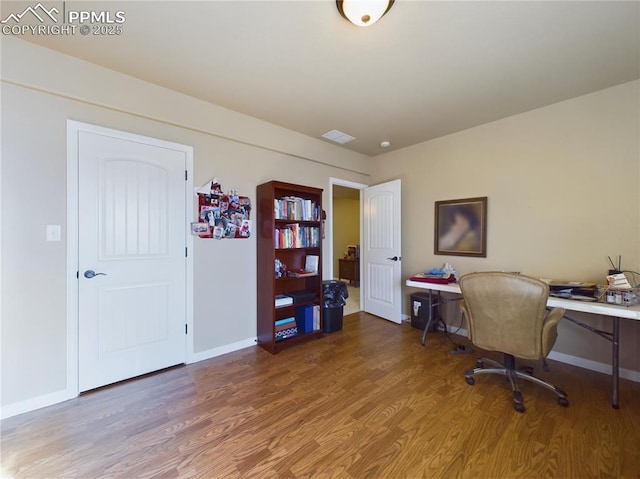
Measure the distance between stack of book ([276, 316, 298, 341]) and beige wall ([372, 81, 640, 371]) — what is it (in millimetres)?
2058

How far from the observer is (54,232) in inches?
77.9

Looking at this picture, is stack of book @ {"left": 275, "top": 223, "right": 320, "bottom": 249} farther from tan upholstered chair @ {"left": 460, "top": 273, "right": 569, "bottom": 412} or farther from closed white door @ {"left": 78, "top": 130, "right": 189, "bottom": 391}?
tan upholstered chair @ {"left": 460, "top": 273, "right": 569, "bottom": 412}

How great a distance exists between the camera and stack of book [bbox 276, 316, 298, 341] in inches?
117

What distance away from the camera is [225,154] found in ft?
9.31

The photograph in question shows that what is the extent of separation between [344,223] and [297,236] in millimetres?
4439

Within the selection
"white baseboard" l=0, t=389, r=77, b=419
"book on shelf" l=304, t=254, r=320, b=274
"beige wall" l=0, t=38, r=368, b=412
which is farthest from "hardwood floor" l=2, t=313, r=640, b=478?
"book on shelf" l=304, t=254, r=320, b=274

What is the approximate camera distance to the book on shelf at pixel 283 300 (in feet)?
9.70

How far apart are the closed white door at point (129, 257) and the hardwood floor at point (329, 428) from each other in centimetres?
26

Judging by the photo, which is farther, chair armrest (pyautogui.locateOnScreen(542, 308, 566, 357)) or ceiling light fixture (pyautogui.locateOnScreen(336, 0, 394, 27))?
chair armrest (pyautogui.locateOnScreen(542, 308, 566, 357))

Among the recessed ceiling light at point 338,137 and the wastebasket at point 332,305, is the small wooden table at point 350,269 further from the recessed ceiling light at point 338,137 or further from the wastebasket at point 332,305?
the recessed ceiling light at point 338,137

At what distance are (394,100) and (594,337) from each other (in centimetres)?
295

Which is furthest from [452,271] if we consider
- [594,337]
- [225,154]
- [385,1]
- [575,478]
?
[225,154]

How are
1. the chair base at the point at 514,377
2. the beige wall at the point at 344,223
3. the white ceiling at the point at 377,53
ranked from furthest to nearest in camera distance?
1. the beige wall at the point at 344,223
2. the chair base at the point at 514,377
3. the white ceiling at the point at 377,53

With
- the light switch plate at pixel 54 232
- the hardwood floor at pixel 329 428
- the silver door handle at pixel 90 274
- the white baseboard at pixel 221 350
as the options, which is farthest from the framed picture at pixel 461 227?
the light switch plate at pixel 54 232
